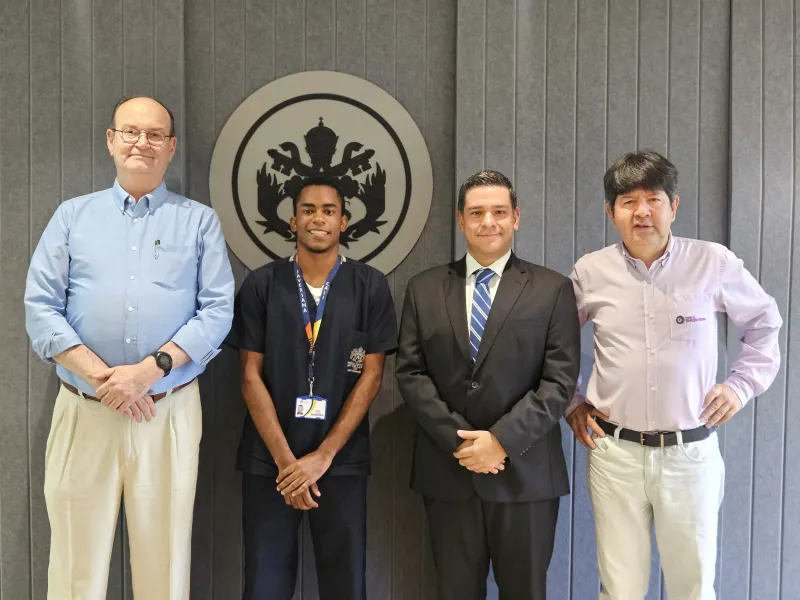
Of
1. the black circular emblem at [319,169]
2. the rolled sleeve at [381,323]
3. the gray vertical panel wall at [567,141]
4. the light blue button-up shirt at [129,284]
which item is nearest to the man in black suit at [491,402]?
the rolled sleeve at [381,323]

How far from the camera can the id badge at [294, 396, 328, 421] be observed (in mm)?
2193

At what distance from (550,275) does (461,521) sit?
2.89ft

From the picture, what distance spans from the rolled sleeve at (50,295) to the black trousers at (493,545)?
1.35 metres

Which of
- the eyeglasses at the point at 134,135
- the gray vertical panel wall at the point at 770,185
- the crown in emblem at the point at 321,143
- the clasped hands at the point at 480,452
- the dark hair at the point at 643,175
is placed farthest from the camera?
the crown in emblem at the point at 321,143

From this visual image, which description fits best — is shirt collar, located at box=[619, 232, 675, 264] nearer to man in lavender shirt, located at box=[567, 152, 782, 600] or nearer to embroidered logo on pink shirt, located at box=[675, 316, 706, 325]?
man in lavender shirt, located at box=[567, 152, 782, 600]

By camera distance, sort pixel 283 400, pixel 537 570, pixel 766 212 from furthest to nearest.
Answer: pixel 766 212 < pixel 283 400 < pixel 537 570

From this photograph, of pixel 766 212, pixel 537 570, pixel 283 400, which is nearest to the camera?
pixel 537 570

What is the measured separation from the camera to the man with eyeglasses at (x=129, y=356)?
6.89ft

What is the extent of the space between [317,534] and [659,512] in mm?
1176

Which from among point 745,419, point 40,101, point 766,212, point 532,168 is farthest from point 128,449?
point 766,212

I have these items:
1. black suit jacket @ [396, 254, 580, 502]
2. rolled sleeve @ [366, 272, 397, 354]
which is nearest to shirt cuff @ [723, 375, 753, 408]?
black suit jacket @ [396, 254, 580, 502]

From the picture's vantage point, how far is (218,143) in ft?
8.71

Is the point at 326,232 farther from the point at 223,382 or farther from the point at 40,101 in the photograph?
the point at 40,101

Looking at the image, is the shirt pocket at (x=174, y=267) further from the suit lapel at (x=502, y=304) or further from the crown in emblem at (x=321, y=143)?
the suit lapel at (x=502, y=304)
